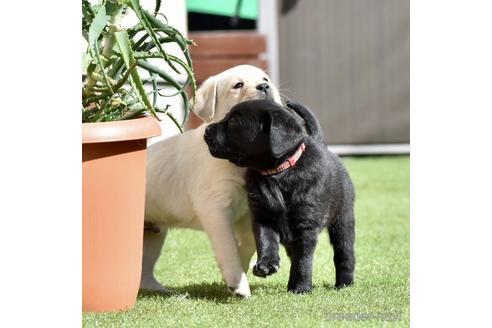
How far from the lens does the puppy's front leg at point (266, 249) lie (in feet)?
10.8

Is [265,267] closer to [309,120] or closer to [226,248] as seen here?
[226,248]

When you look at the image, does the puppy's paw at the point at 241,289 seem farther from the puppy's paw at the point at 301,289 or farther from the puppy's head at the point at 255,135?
the puppy's head at the point at 255,135

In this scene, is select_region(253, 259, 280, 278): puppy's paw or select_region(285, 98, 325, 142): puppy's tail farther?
select_region(285, 98, 325, 142): puppy's tail

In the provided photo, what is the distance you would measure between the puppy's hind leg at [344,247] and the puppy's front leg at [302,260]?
0.98ft

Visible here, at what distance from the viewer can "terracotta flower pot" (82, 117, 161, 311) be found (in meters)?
3.13

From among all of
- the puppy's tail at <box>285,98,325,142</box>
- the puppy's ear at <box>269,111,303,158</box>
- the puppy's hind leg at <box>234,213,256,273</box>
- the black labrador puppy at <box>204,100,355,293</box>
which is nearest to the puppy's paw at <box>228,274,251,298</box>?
the black labrador puppy at <box>204,100,355,293</box>

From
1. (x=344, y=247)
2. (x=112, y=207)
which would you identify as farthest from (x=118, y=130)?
(x=344, y=247)

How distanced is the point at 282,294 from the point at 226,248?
270 mm

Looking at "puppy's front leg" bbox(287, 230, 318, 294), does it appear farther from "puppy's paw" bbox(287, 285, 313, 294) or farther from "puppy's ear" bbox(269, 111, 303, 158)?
"puppy's ear" bbox(269, 111, 303, 158)

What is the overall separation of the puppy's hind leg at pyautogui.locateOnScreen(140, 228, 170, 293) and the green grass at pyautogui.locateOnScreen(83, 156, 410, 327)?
0.33 feet

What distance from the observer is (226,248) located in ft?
11.5

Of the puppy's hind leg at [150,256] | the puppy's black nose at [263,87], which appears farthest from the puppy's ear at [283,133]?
the puppy's hind leg at [150,256]

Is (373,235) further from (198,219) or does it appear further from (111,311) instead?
(111,311)
